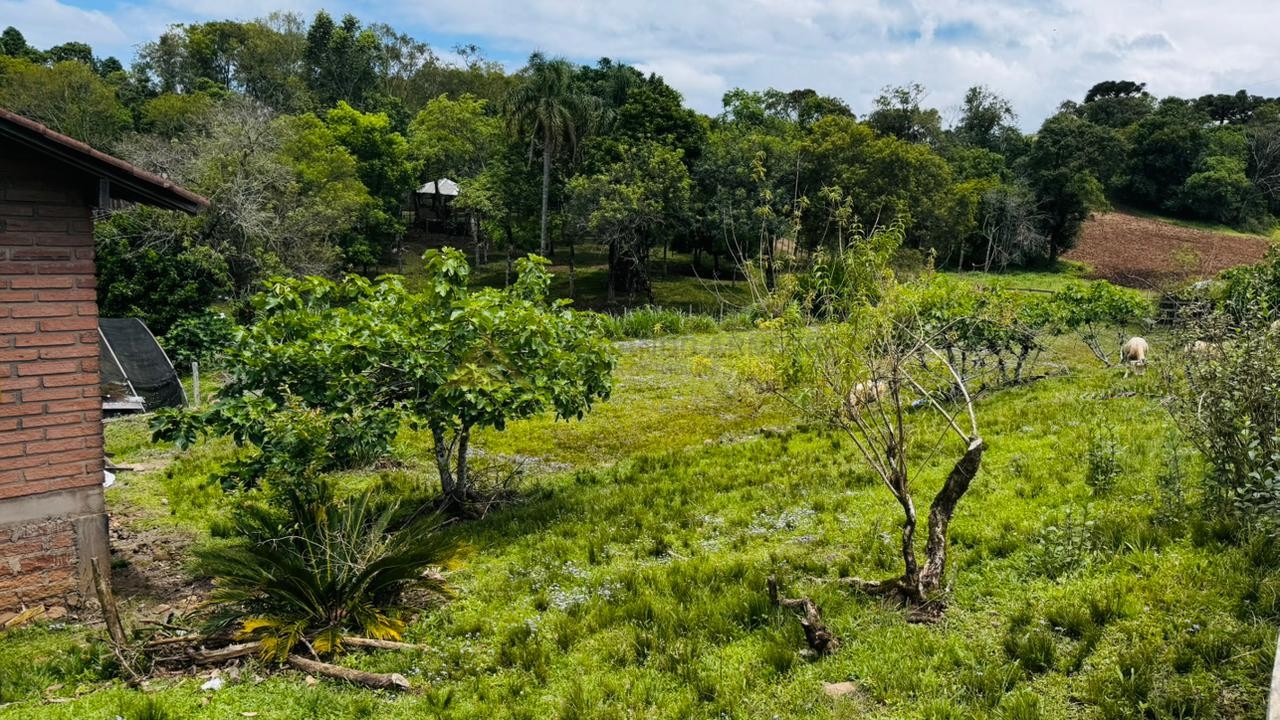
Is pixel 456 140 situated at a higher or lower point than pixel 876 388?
higher

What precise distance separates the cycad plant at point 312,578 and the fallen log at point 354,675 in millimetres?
212

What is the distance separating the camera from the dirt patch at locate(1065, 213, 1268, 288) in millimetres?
48844

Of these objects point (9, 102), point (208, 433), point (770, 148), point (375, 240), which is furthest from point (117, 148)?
point (208, 433)

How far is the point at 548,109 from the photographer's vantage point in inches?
1481

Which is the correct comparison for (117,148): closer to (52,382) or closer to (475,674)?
(52,382)

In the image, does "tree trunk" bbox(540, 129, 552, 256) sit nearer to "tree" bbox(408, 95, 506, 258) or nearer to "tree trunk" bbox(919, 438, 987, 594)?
"tree" bbox(408, 95, 506, 258)

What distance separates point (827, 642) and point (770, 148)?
1460 inches

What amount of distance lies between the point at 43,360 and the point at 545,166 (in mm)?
33146

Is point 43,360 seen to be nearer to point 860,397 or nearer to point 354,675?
point 354,675

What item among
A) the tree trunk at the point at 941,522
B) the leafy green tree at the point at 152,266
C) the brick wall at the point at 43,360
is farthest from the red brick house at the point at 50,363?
the leafy green tree at the point at 152,266

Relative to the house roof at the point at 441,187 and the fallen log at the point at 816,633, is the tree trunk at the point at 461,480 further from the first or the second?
the house roof at the point at 441,187

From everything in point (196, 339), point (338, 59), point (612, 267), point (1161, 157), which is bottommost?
point (196, 339)

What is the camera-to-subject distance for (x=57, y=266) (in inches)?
282

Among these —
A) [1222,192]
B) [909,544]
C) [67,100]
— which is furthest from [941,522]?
[1222,192]
